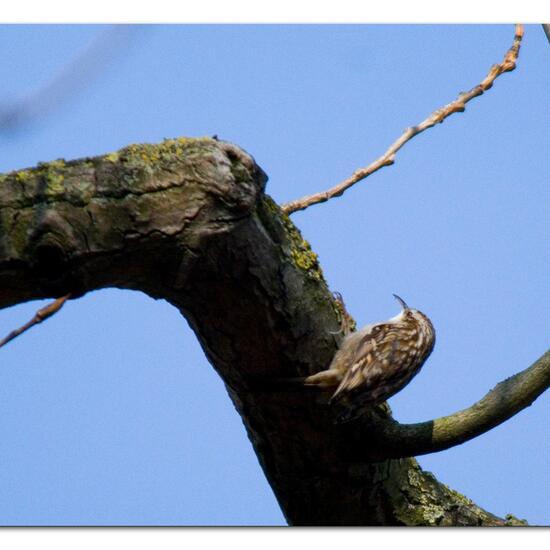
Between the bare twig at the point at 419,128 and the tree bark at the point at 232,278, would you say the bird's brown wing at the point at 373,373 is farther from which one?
the bare twig at the point at 419,128

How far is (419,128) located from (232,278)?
0.75m

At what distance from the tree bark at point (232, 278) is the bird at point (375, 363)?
30 mm

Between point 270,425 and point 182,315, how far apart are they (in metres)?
0.35

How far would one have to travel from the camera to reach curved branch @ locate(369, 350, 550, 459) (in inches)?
72.4

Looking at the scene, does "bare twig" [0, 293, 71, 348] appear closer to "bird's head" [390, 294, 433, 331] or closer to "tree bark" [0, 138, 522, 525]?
"tree bark" [0, 138, 522, 525]

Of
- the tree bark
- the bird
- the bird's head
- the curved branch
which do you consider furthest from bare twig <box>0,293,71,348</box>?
the bird's head

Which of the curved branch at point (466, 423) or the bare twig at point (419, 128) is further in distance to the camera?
the bare twig at point (419, 128)

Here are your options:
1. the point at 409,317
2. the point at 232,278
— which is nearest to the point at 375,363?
the point at 409,317

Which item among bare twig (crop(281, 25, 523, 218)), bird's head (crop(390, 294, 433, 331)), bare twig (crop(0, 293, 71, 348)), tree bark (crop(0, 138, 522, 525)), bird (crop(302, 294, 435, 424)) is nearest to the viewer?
bare twig (crop(0, 293, 71, 348))

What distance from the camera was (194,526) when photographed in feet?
5.71

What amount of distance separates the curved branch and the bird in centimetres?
9

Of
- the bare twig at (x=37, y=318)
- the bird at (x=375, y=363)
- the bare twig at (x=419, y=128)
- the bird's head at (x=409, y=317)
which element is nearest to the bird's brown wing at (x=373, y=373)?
the bird at (x=375, y=363)

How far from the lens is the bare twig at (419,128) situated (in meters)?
2.02
